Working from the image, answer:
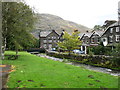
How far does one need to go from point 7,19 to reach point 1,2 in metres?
2.61

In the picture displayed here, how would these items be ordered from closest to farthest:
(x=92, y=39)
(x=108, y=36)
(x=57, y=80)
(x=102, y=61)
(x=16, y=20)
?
1. (x=57, y=80)
2. (x=16, y=20)
3. (x=102, y=61)
4. (x=108, y=36)
5. (x=92, y=39)

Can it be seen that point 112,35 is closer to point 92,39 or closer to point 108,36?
point 108,36

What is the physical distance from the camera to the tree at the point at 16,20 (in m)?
21.0

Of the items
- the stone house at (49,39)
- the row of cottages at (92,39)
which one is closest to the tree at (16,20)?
the row of cottages at (92,39)

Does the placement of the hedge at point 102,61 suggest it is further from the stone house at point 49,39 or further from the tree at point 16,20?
the stone house at point 49,39

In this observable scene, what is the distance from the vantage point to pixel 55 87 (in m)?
8.04

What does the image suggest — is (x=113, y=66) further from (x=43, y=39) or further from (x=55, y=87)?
(x=43, y=39)

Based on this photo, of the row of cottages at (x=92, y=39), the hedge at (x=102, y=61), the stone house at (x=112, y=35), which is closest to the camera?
the hedge at (x=102, y=61)

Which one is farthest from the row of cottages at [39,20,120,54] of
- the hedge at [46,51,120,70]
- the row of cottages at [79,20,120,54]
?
the hedge at [46,51,120,70]

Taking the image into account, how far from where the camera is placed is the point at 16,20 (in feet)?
72.4

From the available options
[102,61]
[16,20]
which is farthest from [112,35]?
[16,20]

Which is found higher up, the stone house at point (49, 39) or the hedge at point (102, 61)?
the stone house at point (49, 39)

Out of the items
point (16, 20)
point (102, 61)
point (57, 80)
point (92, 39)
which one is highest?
point (16, 20)

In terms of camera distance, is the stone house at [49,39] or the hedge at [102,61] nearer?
the hedge at [102,61]
